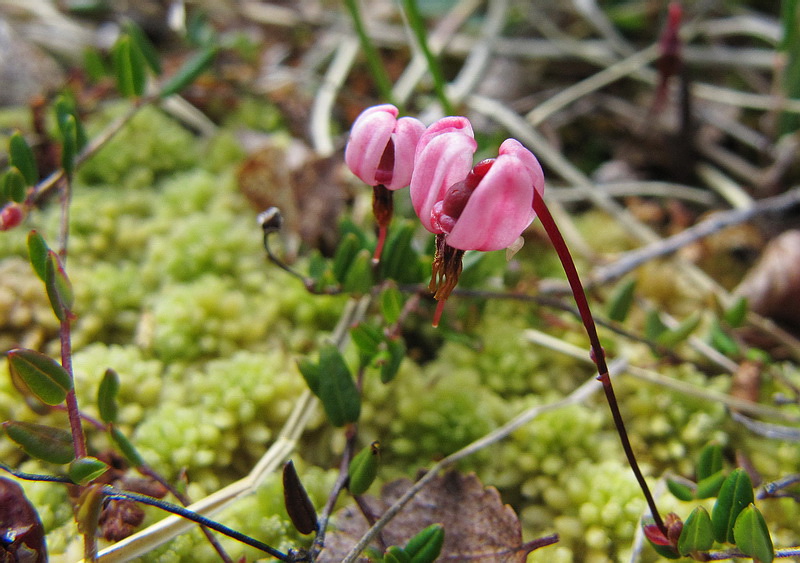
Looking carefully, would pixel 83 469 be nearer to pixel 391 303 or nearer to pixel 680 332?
pixel 391 303

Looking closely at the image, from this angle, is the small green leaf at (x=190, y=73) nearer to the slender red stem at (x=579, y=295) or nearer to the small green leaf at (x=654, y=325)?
the slender red stem at (x=579, y=295)

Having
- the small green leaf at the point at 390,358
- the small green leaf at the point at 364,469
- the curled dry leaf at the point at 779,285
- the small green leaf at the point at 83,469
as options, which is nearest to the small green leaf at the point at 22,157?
the small green leaf at the point at 83,469

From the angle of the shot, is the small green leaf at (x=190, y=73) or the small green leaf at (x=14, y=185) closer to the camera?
the small green leaf at (x=14, y=185)

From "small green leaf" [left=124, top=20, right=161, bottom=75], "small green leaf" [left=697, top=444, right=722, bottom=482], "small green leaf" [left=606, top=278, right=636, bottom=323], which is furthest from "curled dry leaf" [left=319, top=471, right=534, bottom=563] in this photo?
"small green leaf" [left=124, top=20, right=161, bottom=75]

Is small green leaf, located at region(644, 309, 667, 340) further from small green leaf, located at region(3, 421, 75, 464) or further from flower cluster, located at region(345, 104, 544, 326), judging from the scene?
small green leaf, located at region(3, 421, 75, 464)

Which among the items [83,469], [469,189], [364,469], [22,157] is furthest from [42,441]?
[469,189]

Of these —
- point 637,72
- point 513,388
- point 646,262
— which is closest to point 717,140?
point 637,72

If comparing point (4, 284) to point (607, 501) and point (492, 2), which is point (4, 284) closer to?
point (607, 501)
